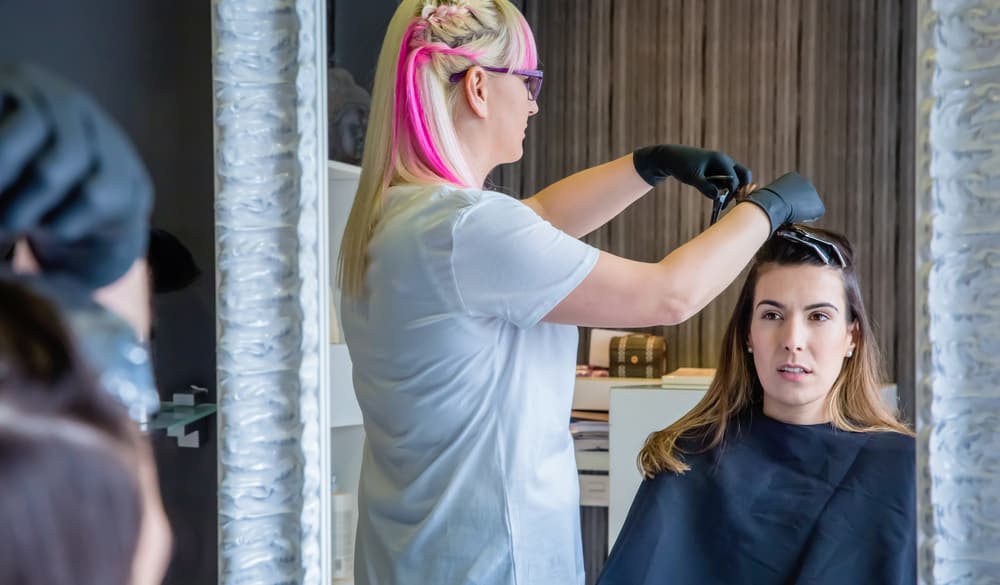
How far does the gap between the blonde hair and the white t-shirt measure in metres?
0.06

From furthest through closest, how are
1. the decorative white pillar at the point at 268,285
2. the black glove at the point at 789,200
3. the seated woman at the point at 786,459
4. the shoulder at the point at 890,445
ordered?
the decorative white pillar at the point at 268,285 < the seated woman at the point at 786,459 < the shoulder at the point at 890,445 < the black glove at the point at 789,200

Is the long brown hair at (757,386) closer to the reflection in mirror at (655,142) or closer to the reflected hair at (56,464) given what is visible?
the reflection in mirror at (655,142)

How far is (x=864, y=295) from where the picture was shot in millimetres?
1638

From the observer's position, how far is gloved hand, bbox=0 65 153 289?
1.53 feet

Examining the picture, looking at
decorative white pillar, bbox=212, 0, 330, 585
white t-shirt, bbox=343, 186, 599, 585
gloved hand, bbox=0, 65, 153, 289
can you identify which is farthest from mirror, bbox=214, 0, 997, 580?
gloved hand, bbox=0, 65, 153, 289

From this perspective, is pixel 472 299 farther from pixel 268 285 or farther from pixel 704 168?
pixel 268 285

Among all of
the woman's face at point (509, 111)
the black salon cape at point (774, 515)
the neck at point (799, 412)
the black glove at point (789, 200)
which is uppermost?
the woman's face at point (509, 111)

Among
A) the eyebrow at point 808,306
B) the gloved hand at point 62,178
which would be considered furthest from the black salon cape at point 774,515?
the gloved hand at point 62,178

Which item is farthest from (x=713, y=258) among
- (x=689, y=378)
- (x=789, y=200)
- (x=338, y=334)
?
(x=338, y=334)

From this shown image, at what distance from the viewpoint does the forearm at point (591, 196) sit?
5.74 ft

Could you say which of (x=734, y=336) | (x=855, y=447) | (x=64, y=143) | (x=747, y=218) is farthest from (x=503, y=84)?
(x=64, y=143)

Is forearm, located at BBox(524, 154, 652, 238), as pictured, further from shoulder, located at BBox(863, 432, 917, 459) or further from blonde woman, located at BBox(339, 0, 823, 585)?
shoulder, located at BBox(863, 432, 917, 459)

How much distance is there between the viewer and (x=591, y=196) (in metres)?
1.77

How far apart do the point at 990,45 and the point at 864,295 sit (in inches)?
17.3
